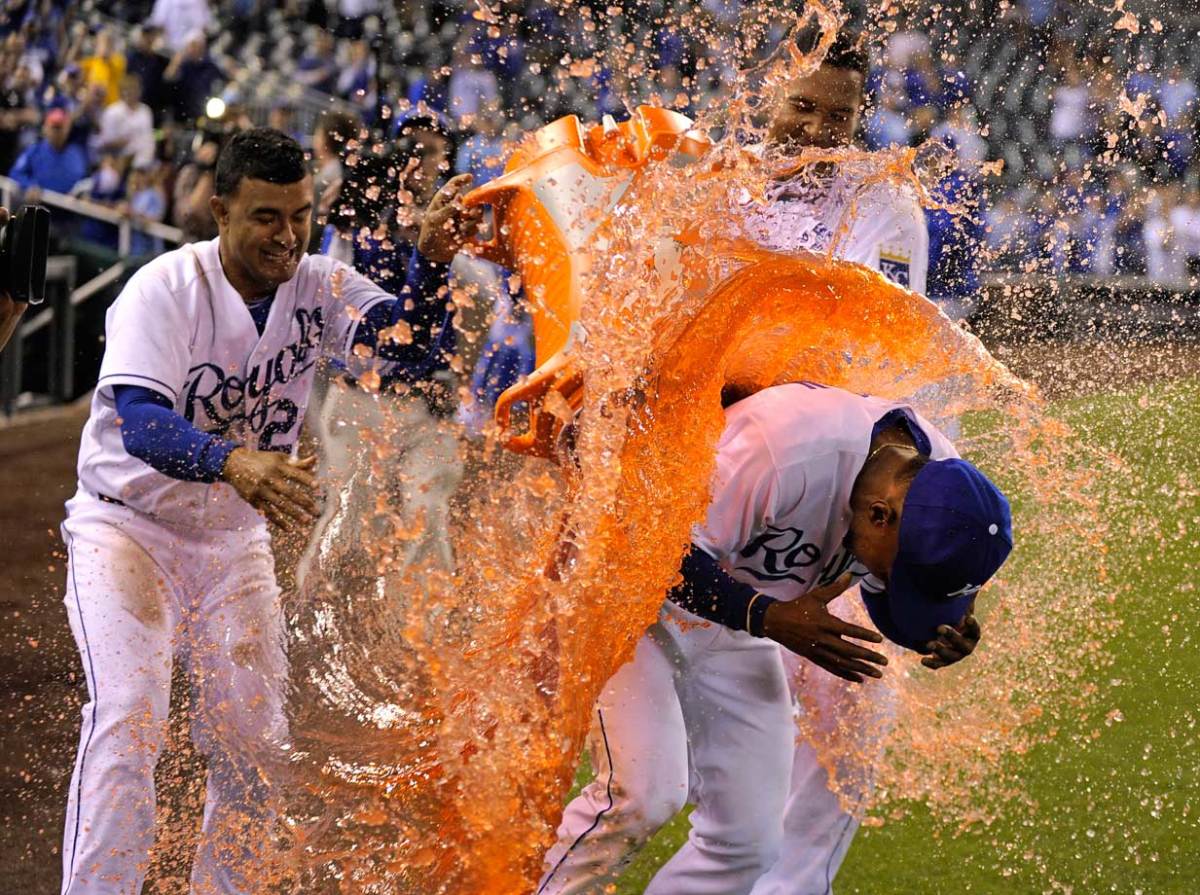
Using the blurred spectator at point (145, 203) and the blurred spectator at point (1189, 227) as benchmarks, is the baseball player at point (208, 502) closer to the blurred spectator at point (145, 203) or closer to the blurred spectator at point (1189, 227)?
the blurred spectator at point (145, 203)

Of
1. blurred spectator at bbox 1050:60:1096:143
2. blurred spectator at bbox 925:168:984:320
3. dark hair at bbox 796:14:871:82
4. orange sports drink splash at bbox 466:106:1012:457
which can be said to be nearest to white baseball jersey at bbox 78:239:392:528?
orange sports drink splash at bbox 466:106:1012:457

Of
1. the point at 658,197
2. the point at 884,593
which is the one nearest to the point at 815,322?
the point at 658,197

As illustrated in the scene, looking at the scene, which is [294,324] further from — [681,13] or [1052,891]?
[681,13]

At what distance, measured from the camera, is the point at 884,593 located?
3025 mm

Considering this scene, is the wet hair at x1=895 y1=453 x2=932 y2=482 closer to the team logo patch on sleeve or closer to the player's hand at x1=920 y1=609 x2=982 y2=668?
the player's hand at x1=920 y1=609 x2=982 y2=668

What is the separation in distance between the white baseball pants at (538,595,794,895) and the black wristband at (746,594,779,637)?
28 cm

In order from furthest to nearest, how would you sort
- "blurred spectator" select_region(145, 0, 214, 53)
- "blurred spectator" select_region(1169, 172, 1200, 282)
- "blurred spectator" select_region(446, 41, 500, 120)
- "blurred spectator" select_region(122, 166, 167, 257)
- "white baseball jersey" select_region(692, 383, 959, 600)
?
"blurred spectator" select_region(145, 0, 214, 53)
"blurred spectator" select_region(1169, 172, 1200, 282)
"blurred spectator" select_region(122, 166, 167, 257)
"blurred spectator" select_region(446, 41, 500, 120)
"white baseball jersey" select_region(692, 383, 959, 600)

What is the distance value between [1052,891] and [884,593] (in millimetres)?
1442

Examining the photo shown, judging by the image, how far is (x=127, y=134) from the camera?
1164 centimetres

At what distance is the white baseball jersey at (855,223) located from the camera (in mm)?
3652

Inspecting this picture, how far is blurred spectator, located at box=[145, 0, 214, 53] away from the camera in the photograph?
13133mm

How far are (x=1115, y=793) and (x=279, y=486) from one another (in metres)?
2.91

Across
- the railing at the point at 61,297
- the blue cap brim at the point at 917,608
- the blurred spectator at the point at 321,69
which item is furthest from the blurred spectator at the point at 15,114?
the blue cap brim at the point at 917,608

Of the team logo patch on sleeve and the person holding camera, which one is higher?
the team logo patch on sleeve
